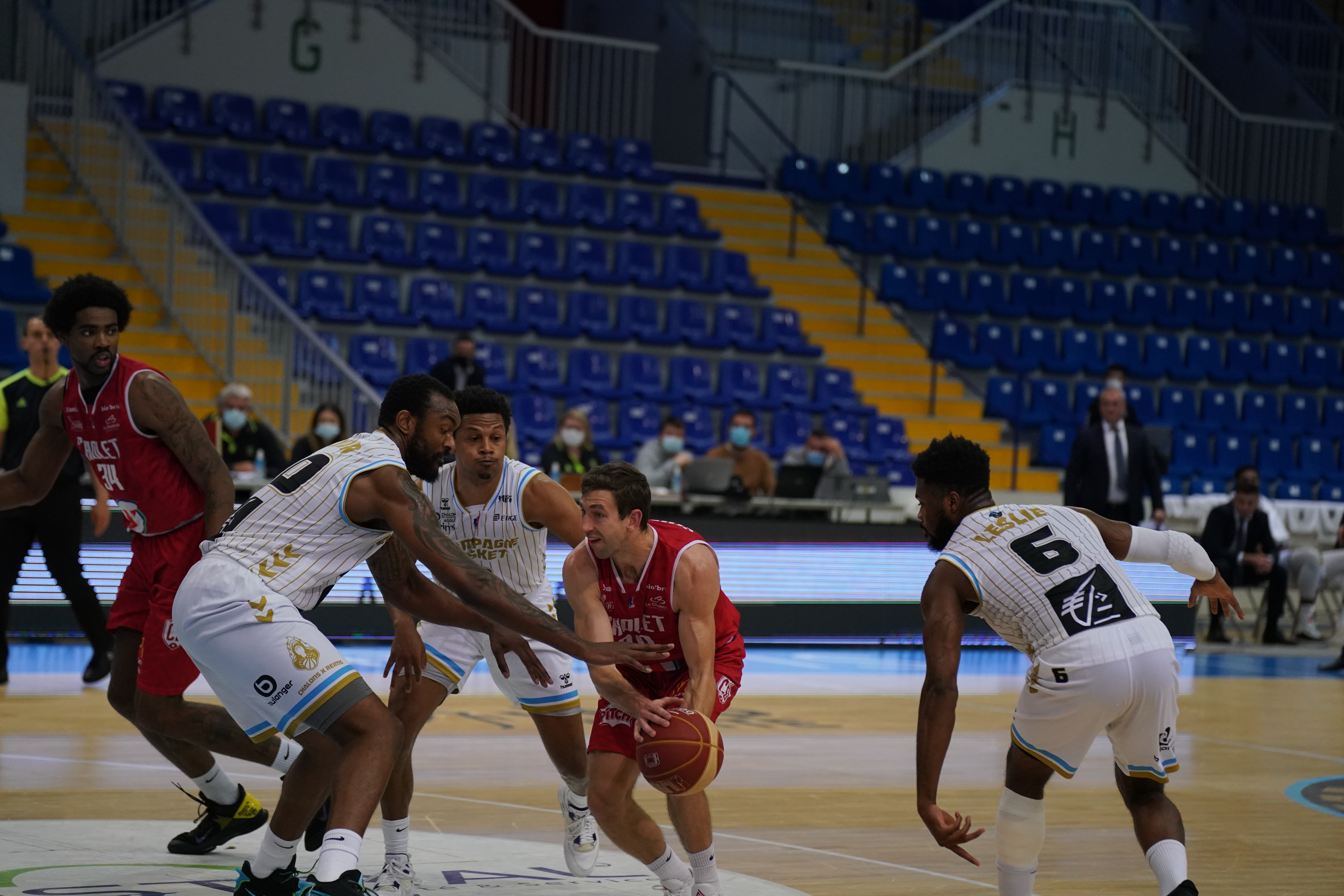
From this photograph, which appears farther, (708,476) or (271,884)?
(708,476)

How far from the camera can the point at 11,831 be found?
5.84m

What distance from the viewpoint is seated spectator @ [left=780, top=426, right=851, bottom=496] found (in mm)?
14117

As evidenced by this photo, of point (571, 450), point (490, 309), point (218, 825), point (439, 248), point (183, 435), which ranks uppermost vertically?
point (439, 248)

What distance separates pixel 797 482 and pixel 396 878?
29.8 ft

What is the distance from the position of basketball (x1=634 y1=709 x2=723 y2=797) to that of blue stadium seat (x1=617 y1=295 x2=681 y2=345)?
44.7 feet

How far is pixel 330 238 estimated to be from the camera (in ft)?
57.8

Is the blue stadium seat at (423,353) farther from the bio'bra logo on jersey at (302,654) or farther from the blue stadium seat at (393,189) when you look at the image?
the bio'bra logo on jersey at (302,654)

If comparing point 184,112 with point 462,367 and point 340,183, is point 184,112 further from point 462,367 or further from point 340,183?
point 462,367

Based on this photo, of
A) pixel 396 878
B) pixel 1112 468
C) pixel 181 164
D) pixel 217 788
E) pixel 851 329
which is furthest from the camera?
pixel 851 329

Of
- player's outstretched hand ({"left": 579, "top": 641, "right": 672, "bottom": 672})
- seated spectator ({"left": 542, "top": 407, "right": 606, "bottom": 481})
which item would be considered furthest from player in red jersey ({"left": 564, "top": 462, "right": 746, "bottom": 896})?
seated spectator ({"left": 542, "top": 407, "right": 606, "bottom": 481})

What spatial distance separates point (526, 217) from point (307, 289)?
10.4ft

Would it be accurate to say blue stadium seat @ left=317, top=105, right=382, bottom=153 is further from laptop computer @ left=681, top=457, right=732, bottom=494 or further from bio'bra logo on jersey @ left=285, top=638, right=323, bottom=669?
bio'bra logo on jersey @ left=285, top=638, right=323, bottom=669

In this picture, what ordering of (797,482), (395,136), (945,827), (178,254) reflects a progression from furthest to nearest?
(395,136), (178,254), (797,482), (945,827)

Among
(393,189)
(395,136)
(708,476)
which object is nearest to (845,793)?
(708,476)
